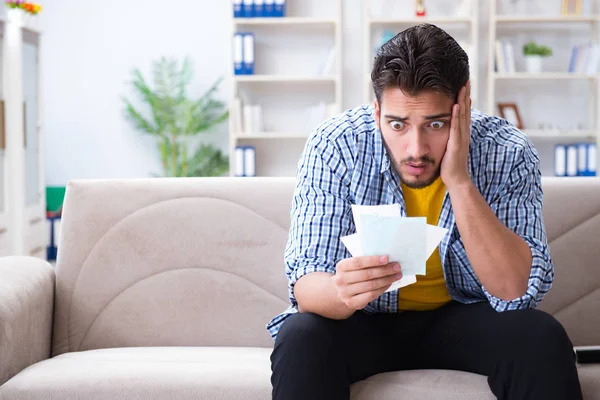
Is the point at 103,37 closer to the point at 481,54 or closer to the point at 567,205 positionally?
the point at 481,54

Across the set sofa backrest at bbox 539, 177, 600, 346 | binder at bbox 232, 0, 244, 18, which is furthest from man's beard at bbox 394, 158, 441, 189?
binder at bbox 232, 0, 244, 18

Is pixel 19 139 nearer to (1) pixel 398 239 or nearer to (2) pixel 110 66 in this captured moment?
(2) pixel 110 66

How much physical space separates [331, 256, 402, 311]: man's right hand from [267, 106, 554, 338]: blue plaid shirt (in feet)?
0.57

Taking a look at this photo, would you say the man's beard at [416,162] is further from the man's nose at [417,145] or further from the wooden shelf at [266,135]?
the wooden shelf at [266,135]

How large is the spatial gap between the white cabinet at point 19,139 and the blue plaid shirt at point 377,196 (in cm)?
335

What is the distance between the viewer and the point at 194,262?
1993 mm

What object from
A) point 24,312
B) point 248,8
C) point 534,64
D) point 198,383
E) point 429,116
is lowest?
point 198,383

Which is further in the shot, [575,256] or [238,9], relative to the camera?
[238,9]

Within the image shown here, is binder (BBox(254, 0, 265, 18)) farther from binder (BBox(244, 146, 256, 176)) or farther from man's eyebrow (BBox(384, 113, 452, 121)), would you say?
man's eyebrow (BBox(384, 113, 452, 121))

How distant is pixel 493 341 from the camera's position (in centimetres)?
152

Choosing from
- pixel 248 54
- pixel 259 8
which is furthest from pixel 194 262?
pixel 259 8

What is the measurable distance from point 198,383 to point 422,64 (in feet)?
2.65

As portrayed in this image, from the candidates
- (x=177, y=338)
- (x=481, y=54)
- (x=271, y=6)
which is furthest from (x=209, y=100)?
(x=177, y=338)

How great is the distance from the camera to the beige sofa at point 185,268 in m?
1.94
